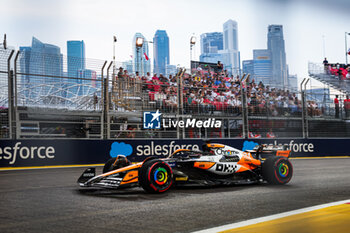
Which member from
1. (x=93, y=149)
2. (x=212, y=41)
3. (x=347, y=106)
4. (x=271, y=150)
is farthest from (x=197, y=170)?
(x=347, y=106)

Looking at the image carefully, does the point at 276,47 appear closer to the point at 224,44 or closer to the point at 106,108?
the point at 224,44

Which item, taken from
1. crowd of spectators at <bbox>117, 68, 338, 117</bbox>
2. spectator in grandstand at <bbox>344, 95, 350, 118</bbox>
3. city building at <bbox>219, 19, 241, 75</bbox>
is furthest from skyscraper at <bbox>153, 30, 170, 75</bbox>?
spectator in grandstand at <bbox>344, 95, 350, 118</bbox>

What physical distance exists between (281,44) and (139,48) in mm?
802

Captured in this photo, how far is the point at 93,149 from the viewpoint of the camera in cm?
1367

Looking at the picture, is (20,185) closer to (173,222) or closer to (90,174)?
(90,174)

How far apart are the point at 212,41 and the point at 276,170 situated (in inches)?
208

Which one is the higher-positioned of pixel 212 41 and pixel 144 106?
pixel 144 106

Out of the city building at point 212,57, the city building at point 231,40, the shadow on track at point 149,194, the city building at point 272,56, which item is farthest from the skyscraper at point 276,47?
the shadow on track at point 149,194

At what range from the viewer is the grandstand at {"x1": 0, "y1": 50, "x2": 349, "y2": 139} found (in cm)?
1218

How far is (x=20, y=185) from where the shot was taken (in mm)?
7223

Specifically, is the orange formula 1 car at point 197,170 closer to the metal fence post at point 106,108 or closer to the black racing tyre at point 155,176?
the black racing tyre at point 155,176

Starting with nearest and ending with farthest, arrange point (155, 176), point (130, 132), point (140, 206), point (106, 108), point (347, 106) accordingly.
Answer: point (140, 206) < point (155, 176) < point (106, 108) < point (130, 132) < point (347, 106)

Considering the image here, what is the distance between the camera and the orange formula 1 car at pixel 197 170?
5.87m

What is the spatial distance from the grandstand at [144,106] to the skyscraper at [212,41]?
8.31 meters
